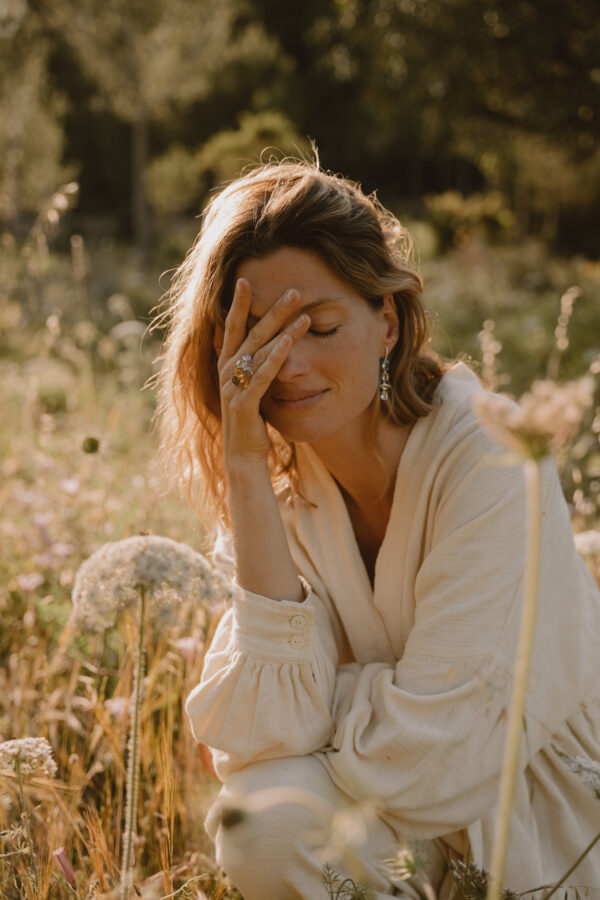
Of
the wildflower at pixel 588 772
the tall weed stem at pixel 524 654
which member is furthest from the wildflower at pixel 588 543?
the tall weed stem at pixel 524 654

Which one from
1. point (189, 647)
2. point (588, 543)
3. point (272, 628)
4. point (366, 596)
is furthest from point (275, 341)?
point (588, 543)

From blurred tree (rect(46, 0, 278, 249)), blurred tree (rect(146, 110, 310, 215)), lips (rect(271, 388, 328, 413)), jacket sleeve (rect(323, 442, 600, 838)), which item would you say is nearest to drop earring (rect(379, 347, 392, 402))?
lips (rect(271, 388, 328, 413))

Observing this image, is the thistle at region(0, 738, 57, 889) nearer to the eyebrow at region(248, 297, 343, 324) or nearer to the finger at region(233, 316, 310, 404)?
the finger at region(233, 316, 310, 404)

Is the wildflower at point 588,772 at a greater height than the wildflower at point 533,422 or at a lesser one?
lesser

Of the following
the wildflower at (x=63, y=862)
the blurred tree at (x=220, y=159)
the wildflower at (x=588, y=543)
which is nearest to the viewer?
the wildflower at (x=63, y=862)

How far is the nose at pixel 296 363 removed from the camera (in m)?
1.86

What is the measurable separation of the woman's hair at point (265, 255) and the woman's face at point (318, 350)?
35 mm

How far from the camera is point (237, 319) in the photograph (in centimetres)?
189

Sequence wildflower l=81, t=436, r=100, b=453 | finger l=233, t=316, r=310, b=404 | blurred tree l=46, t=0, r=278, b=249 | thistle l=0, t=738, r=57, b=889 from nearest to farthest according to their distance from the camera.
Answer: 1. thistle l=0, t=738, r=57, b=889
2. finger l=233, t=316, r=310, b=404
3. wildflower l=81, t=436, r=100, b=453
4. blurred tree l=46, t=0, r=278, b=249

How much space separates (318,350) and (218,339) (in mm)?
320

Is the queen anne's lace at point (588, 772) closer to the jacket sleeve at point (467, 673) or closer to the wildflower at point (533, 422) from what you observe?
the jacket sleeve at point (467, 673)

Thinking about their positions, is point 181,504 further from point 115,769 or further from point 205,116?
point 205,116

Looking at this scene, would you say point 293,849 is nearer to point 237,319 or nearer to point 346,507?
point 346,507

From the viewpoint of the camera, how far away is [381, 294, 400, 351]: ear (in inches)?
81.9
